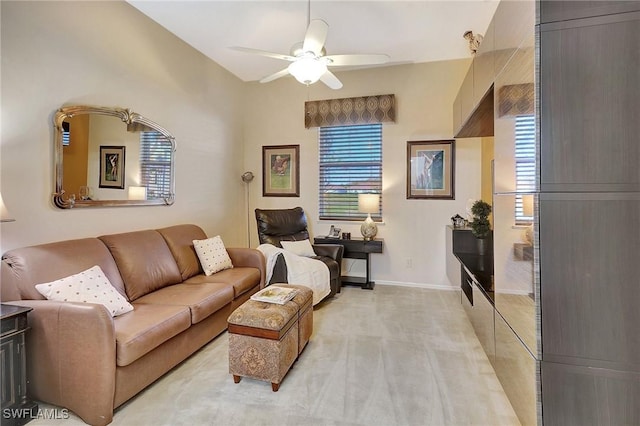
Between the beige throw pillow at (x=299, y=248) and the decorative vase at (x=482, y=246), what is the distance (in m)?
1.97

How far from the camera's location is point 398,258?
14.5 feet

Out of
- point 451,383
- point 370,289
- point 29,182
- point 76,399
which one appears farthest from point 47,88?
point 370,289

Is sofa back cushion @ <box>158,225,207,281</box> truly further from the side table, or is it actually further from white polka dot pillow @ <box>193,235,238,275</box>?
the side table

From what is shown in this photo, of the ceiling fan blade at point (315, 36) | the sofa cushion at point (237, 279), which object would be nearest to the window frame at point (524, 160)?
the ceiling fan blade at point (315, 36)

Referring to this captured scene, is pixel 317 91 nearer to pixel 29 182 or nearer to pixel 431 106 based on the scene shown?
pixel 431 106

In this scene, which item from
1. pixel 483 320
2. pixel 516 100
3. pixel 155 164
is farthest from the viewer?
pixel 155 164

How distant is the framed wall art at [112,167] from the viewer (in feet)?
9.11

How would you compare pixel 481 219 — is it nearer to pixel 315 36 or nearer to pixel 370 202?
pixel 370 202

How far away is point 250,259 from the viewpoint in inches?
138

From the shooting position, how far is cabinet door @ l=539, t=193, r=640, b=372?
1.26m

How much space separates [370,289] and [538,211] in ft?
9.91

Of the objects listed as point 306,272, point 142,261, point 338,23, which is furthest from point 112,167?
point 338,23

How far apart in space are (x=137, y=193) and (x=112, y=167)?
36 centimetres

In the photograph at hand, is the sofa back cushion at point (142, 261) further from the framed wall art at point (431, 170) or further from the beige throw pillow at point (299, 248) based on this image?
the framed wall art at point (431, 170)
